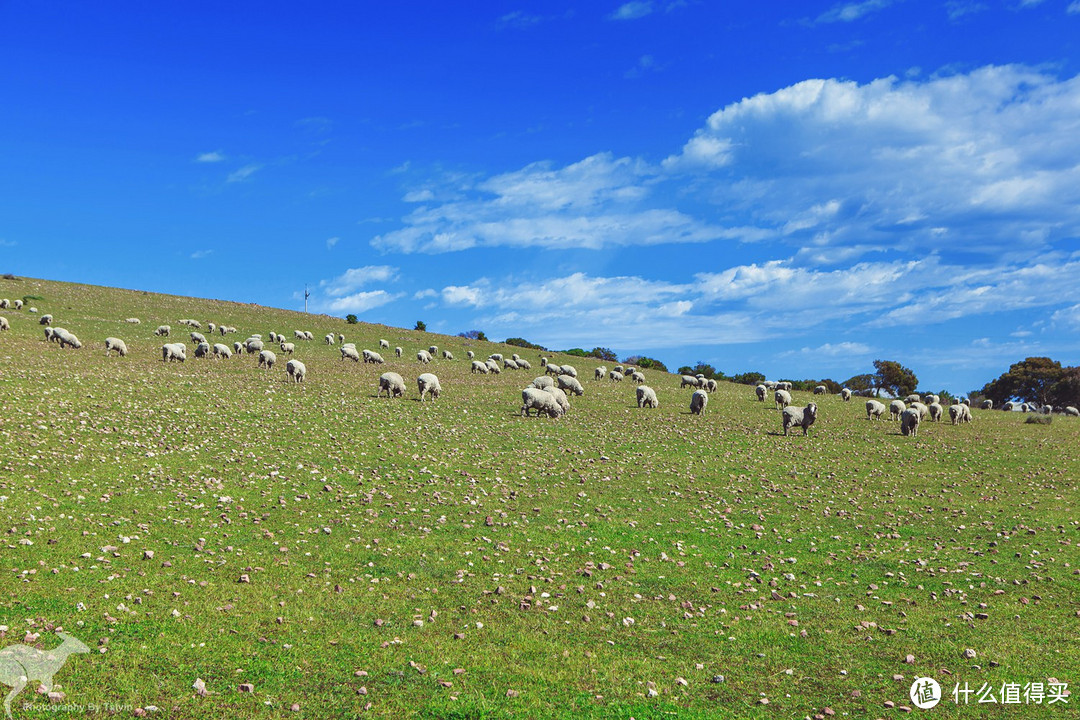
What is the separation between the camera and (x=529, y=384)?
6081 cm

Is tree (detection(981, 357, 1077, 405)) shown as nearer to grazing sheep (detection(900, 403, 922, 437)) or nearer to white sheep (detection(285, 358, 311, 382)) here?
grazing sheep (detection(900, 403, 922, 437))

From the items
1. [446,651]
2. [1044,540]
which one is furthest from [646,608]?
[1044,540]

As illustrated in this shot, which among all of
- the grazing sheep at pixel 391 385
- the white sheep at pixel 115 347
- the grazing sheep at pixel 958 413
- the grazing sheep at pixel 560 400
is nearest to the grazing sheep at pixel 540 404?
the grazing sheep at pixel 560 400

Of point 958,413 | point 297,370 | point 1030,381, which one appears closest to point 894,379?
point 1030,381

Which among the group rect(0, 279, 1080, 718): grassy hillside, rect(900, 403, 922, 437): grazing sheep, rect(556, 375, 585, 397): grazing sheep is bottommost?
rect(0, 279, 1080, 718): grassy hillside

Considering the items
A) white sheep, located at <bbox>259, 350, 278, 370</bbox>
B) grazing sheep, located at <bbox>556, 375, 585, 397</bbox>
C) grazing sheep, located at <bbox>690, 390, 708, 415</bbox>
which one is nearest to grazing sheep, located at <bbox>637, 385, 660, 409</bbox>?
grazing sheep, located at <bbox>690, 390, 708, 415</bbox>

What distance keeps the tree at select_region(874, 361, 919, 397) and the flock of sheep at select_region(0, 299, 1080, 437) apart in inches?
538

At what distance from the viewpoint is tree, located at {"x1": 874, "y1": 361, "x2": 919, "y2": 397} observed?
103 m

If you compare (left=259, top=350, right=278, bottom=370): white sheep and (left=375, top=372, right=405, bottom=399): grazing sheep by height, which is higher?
(left=259, top=350, right=278, bottom=370): white sheep

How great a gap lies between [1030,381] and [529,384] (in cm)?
8847

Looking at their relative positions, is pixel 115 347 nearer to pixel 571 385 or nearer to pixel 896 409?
pixel 571 385

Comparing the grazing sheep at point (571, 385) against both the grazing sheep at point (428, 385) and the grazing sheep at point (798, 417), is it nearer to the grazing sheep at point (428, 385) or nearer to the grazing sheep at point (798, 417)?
the grazing sheep at point (428, 385)

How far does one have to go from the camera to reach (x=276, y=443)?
26.6 m

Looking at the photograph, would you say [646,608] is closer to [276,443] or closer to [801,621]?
[801,621]
